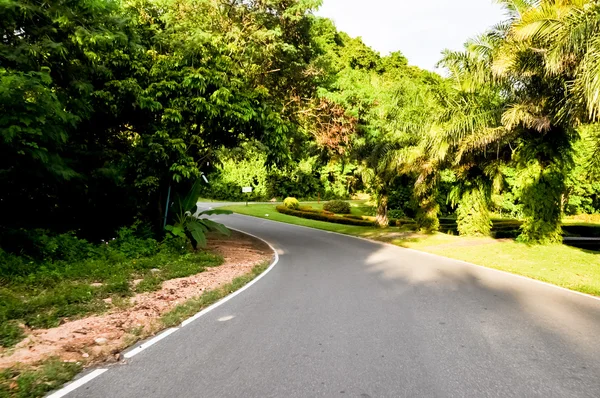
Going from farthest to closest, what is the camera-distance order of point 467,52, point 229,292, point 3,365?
point 467,52
point 229,292
point 3,365

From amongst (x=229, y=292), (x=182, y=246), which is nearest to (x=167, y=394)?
(x=229, y=292)

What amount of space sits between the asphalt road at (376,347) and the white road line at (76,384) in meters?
0.11

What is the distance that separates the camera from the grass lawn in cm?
1094

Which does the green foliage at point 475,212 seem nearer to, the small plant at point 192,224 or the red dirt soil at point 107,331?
the small plant at point 192,224

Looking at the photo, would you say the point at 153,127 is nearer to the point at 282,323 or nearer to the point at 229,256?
the point at 229,256

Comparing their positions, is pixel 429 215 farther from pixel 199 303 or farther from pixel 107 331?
pixel 107 331

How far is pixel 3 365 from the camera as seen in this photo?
427cm

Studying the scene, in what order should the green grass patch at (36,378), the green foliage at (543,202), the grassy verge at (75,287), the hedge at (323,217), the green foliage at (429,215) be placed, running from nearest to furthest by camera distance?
the green grass patch at (36,378) → the grassy verge at (75,287) → the green foliage at (543,202) → the green foliage at (429,215) → the hedge at (323,217)

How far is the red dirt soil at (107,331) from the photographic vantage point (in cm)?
466

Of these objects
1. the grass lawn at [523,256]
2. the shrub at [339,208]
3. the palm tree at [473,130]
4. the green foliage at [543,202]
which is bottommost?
the grass lawn at [523,256]

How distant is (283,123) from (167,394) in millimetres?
11620

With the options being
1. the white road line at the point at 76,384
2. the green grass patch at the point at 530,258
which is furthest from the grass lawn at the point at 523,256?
the white road line at the point at 76,384

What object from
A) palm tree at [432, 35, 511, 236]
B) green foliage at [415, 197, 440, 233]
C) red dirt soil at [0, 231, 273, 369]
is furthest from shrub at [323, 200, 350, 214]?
red dirt soil at [0, 231, 273, 369]

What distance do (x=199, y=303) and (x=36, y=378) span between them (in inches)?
136
